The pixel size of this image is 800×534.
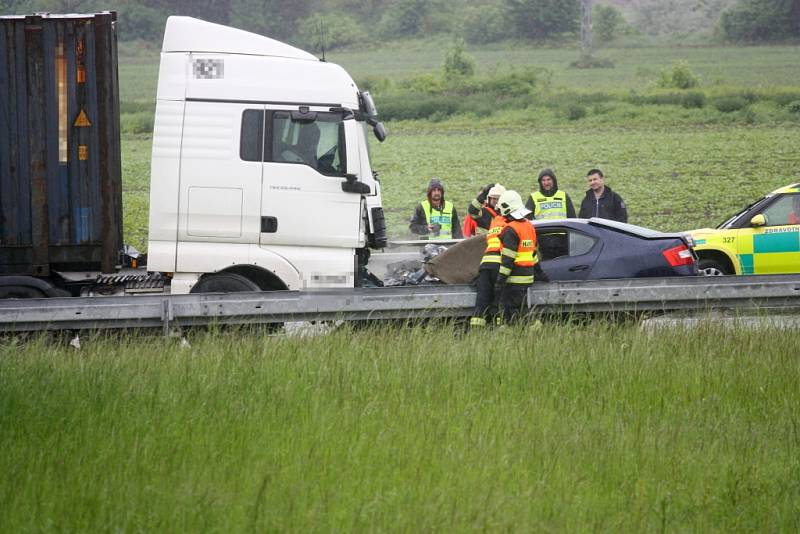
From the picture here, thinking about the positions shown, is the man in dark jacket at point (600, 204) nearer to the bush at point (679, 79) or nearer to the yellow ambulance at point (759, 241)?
the yellow ambulance at point (759, 241)

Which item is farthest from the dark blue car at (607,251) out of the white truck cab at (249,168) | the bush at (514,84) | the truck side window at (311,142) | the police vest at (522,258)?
the bush at (514,84)

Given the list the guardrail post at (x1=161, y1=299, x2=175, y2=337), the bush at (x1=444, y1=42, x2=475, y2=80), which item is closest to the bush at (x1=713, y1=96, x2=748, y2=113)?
the bush at (x1=444, y1=42, x2=475, y2=80)

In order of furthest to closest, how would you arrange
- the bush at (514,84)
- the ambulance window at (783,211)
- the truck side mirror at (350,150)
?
the bush at (514,84), the ambulance window at (783,211), the truck side mirror at (350,150)

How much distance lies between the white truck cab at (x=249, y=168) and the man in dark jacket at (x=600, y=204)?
4673 mm

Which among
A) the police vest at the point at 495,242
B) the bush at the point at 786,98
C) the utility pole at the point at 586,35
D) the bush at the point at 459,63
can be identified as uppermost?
the utility pole at the point at 586,35

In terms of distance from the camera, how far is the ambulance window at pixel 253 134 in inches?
469

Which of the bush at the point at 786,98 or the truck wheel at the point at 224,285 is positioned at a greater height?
the bush at the point at 786,98

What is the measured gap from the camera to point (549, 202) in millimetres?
15266

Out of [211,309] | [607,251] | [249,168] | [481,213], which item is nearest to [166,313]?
[211,309]

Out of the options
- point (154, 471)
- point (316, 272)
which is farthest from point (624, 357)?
point (154, 471)

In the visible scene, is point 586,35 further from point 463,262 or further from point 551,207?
point 463,262

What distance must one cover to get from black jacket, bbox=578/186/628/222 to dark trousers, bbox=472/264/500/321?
15.4ft

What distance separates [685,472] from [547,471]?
0.90m

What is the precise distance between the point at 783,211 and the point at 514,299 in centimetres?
507
